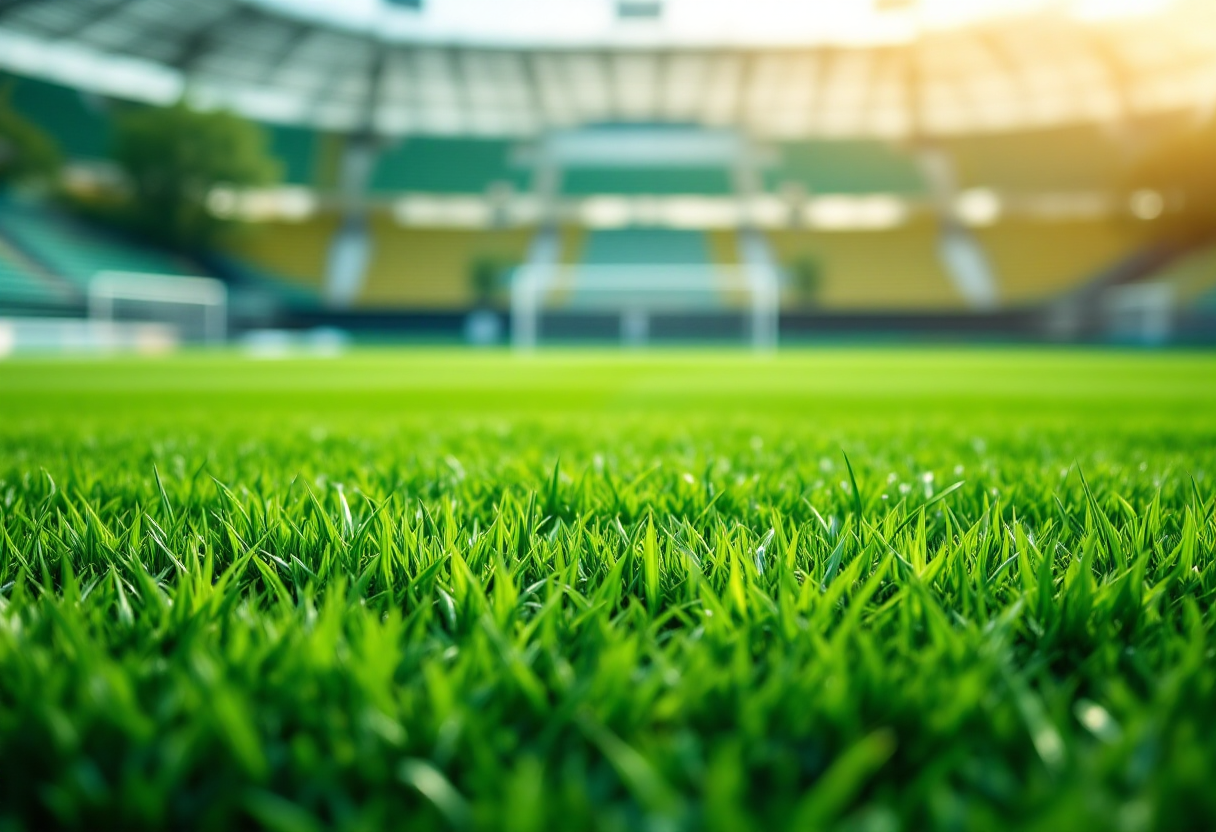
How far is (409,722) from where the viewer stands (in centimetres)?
60

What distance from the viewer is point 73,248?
90.8 ft

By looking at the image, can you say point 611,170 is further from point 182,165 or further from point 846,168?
point 182,165

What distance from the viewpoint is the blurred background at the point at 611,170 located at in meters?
28.5

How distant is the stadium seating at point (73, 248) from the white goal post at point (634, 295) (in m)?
12.1

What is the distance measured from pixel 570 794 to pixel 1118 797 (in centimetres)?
34

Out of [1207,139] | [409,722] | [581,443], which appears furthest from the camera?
[1207,139]

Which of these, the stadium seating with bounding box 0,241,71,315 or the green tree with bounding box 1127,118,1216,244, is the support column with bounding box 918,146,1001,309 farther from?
the stadium seating with bounding box 0,241,71,315

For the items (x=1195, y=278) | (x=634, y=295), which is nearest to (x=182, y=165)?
(x=634, y=295)

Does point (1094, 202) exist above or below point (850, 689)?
above

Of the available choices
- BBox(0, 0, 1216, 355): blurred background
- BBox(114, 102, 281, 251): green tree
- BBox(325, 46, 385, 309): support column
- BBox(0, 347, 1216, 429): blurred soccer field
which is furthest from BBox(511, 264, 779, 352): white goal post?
BBox(0, 347, 1216, 429): blurred soccer field

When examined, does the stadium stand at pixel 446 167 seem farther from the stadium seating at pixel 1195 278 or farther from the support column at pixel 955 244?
the stadium seating at pixel 1195 278

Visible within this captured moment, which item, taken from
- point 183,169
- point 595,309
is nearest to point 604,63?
point 595,309

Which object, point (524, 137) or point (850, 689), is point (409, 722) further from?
point (524, 137)

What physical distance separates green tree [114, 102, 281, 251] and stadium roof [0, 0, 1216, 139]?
2.29 metres
